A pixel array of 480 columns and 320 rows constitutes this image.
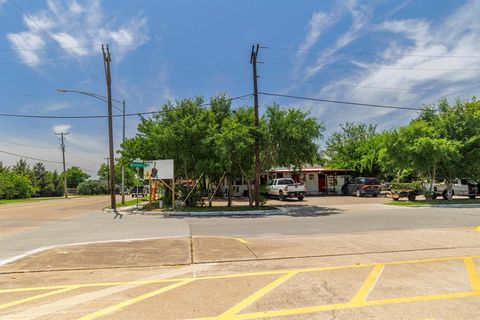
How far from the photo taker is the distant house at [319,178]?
143ft

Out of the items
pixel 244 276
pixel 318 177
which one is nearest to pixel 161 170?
pixel 244 276

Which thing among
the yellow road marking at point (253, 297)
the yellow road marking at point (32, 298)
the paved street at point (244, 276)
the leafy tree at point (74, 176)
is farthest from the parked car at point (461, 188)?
the leafy tree at point (74, 176)

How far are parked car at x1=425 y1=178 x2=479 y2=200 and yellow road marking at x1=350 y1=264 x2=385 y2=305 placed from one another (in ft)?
88.0

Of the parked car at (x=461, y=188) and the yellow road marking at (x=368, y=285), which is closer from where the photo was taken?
the yellow road marking at (x=368, y=285)

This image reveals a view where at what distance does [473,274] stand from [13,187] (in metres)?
60.4

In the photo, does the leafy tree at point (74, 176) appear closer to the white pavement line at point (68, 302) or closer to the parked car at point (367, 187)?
the parked car at point (367, 187)

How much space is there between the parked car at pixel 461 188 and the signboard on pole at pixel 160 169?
21243 mm

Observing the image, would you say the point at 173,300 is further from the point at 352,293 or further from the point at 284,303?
the point at 352,293

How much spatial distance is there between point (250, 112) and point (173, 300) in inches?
816

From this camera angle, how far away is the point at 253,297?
564 centimetres

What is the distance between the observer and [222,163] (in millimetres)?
22438

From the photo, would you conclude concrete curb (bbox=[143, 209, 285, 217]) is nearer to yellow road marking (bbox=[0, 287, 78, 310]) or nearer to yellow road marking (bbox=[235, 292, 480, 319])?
yellow road marking (bbox=[0, 287, 78, 310])

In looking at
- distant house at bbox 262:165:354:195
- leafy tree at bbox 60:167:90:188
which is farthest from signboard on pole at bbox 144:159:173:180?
leafy tree at bbox 60:167:90:188

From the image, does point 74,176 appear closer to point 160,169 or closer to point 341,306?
point 160,169
